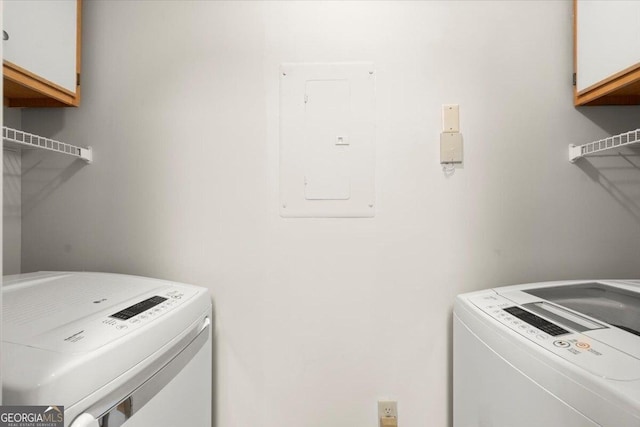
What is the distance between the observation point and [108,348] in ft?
2.12

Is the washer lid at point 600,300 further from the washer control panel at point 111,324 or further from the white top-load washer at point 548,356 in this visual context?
the washer control panel at point 111,324

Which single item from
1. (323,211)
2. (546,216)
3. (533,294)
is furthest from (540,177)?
(323,211)

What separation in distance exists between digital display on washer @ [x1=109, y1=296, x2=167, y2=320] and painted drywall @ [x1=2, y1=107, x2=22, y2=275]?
2.52 feet

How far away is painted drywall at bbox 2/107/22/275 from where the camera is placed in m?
1.23

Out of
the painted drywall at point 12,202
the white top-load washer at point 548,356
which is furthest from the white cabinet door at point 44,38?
the white top-load washer at point 548,356

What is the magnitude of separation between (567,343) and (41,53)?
171cm

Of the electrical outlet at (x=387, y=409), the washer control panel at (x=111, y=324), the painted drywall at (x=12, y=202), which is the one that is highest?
the painted drywall at (x=12, y=202)

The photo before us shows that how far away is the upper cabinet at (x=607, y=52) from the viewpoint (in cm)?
97

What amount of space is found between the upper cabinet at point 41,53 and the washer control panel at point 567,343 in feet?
5.23

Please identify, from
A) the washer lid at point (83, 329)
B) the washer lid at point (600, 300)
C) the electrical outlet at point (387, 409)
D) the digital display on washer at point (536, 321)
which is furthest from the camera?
the electrical outlet at point (387, 409)

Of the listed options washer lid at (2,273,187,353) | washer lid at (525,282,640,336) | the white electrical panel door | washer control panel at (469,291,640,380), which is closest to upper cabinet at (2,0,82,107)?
washer lid at (2,273,187,353)

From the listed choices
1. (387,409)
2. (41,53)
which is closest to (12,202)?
(41,53)

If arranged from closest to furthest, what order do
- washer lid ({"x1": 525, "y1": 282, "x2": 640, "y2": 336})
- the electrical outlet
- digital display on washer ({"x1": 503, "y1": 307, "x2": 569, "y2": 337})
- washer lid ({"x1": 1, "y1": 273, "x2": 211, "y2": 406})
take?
washer lid ({"x1": 1, "y1": 273, "x2": 211, "y2": 406}) → digital display on washer ({"x1": 503, "y1": 307, "x2": 569, "y2": 337}) → washer lid ({"x1": 525, "y1": 282, "x2": 640, "y2": 336}) → the electrical outlet

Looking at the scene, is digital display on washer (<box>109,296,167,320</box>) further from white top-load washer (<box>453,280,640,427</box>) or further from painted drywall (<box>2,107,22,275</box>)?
white top-load washer (<box>453,280,640,427</box>)
